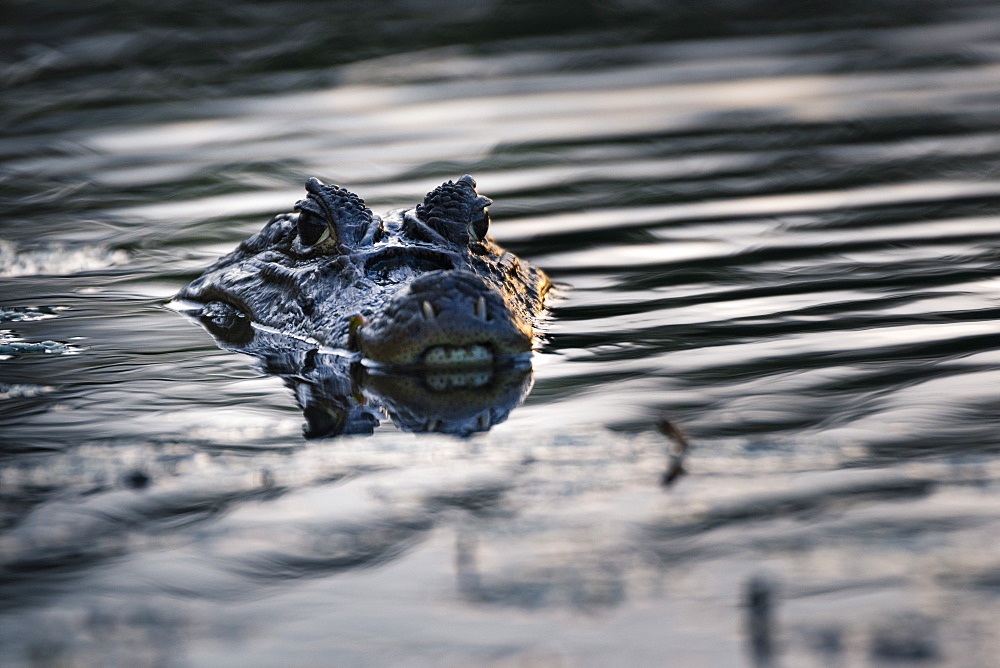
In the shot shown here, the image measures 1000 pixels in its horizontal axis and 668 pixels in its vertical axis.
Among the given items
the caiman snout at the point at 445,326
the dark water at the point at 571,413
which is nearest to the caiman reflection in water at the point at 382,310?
the caiman snout at the point at 445,326

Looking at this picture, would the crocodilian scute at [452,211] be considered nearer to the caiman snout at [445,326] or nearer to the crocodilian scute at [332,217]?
the crocodilian scute at [332,217]

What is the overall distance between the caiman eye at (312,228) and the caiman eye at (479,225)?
620 millimetres

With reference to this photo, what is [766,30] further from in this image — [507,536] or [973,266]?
[507,536]

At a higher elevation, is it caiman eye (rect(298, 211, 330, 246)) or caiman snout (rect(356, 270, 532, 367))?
caiman eye (rect(298, 211, 330, 246))

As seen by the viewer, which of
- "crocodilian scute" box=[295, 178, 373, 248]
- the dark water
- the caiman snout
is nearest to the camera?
the dark water

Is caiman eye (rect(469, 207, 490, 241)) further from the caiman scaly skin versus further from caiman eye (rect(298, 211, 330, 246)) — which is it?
caiman eye (rect(298, 211, 330, 246))

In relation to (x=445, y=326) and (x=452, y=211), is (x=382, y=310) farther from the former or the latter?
(x=452, y=211)

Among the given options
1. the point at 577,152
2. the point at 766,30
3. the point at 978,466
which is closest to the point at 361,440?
the point at 978,466

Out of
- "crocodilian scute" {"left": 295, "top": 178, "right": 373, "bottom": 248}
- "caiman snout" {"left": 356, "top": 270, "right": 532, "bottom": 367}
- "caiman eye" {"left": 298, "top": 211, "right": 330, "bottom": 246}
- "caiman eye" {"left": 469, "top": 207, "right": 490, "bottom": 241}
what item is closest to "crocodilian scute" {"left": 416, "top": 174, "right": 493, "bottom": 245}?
"caiman eye" {"left": 469, "top": 207, "right": 490, "bottom": 241}

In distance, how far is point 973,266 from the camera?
568cm

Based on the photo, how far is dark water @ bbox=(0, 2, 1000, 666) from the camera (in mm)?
2361

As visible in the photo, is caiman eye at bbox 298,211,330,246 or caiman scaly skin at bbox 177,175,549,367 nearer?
caiman scaly skin at bbox 177,175,549,367

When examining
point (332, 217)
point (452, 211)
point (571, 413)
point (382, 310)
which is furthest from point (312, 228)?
point (571, 413)

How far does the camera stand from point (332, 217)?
17.1 ft
